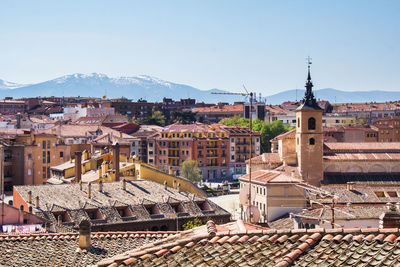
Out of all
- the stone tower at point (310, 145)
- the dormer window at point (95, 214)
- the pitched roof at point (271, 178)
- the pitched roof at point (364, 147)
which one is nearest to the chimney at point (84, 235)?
the dormer window at point (95, 214)

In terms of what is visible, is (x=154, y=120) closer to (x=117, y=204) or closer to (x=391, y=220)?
(x=117, y=204)

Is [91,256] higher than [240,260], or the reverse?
[240,260]

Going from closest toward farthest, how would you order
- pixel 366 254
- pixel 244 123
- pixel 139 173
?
pixel 366 254 → pixel 139 173 → pixel 244 123

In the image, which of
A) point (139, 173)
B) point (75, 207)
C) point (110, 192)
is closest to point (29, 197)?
point (75, 207)

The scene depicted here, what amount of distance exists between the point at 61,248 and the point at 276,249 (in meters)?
9.20

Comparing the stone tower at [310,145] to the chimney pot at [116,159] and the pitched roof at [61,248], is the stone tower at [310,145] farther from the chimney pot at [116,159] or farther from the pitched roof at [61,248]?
the pitched roof at [61,248]

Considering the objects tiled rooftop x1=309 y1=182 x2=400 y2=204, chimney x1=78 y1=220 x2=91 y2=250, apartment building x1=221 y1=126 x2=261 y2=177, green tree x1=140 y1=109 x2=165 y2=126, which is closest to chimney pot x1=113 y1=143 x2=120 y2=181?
tiled rooftop x1=309 y1=182 x2=400 y2=204

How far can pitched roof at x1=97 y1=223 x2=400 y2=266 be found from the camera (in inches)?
373

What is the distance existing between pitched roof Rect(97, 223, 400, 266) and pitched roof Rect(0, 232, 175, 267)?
6036 mm

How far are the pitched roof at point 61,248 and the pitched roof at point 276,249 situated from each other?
19.8 feet

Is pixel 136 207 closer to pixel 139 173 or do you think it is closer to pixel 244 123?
pixel 139 173

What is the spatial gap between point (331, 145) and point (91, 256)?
5201 cm

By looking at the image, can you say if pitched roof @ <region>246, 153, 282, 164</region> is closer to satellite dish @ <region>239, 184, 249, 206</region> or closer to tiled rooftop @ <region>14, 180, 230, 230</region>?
satellite dish @ <region>239, 184, 249, 206</region>

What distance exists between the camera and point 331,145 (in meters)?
66.1
